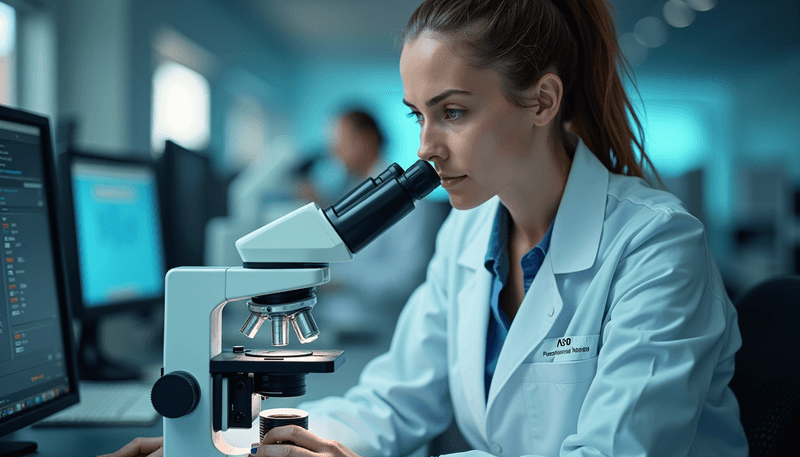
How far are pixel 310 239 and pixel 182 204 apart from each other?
1.24 meters

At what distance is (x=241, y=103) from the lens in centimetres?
739

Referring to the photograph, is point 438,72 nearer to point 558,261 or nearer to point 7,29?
point 558,261

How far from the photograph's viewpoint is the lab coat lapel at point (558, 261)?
3.35 feet

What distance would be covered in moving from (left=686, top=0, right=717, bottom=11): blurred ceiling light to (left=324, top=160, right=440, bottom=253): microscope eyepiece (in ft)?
18.7

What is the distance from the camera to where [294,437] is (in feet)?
2.65

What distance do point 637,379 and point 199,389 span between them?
594 millimetres

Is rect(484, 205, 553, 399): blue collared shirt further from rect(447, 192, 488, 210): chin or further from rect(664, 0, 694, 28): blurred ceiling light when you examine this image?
rect(664, 0, 694, 28): blurred ceiling light

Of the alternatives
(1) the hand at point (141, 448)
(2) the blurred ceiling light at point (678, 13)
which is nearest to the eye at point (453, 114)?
(1) the hand at point (141, 448)

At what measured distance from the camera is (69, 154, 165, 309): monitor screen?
145 cm

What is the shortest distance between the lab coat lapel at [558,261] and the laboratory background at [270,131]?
24 cm

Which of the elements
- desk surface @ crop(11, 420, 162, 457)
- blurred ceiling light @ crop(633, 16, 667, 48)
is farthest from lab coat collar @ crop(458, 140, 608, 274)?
blurred ceiling light @ crop(633, 16, 667, 48)

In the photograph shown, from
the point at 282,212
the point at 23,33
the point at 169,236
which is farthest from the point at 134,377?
the point at 23,33

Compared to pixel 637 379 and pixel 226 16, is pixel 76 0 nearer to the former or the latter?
pixel 226 16

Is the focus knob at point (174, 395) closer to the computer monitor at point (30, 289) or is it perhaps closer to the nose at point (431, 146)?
the computer monitor at point (30, 289)
